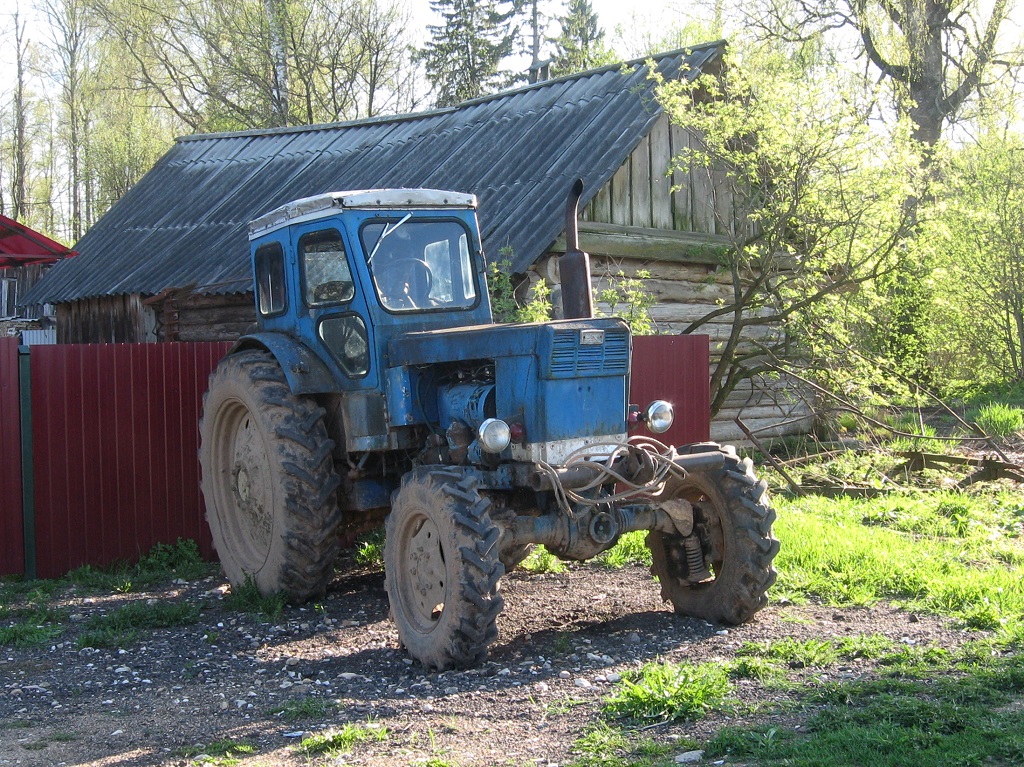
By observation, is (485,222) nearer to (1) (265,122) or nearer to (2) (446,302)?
(2) (446,302)

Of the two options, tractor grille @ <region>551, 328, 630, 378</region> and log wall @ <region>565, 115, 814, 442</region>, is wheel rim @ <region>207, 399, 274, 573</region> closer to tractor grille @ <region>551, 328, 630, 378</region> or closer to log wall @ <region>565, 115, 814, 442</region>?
tractor grille @ <region>551, 328, 630, 378</region>

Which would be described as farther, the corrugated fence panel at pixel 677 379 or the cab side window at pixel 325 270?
the corrugated fence panel at pixel 677 379

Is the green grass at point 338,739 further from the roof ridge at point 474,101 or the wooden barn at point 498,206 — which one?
the roof ridge at point 474,101

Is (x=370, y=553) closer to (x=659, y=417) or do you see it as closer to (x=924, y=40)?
(x=659, y=417)

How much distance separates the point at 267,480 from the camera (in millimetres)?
7023

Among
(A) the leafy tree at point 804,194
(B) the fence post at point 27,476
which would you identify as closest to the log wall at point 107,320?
(B) the fence post at point 27,476

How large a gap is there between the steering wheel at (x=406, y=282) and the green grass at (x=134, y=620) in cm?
238

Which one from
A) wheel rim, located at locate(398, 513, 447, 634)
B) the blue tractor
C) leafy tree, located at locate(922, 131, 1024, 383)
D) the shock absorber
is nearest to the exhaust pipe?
the blue tractor

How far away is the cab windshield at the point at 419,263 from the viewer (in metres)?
6.70

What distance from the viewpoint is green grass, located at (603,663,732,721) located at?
15.3 feet

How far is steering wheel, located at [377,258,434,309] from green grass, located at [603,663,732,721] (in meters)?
2.86

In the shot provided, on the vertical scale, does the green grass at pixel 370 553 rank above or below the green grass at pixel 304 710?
above

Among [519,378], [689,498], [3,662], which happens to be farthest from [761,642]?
[3,662]

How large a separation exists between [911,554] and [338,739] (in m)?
5.06
